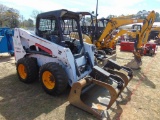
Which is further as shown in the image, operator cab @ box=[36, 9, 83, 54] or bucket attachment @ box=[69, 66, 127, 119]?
operator cab @ box=[36, 9, 83, 54]

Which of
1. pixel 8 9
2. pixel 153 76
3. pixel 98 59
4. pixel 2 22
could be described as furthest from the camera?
pixel 8 9

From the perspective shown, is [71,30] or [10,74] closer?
[71,30]

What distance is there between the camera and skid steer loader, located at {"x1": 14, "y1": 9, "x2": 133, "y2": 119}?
13.5 feet

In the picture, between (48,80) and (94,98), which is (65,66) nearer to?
(48,80)

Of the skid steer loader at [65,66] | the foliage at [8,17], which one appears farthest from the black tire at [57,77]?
the foliage at [8,17]

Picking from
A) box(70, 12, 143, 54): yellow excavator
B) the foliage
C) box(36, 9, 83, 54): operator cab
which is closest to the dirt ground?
box(36, 9, 83, 54): operator cab

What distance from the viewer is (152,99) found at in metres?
4.76

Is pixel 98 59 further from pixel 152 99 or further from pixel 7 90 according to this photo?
pixel 7 90

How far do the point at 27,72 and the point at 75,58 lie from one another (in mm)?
1592

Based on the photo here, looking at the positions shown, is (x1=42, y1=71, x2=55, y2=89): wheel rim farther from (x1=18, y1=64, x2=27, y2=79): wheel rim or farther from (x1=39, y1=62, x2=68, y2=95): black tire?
(x1=18, y1=64, x2=27, y2=79): wheel rim

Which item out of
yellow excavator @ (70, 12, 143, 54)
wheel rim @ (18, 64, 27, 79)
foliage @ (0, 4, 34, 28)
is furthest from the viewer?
foliage @ (0, 4, 34, 28)

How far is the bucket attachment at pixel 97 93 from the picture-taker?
379 cm

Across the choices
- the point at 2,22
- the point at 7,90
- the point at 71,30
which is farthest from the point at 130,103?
the point at 2,22

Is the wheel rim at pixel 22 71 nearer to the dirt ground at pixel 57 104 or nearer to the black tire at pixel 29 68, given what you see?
the black tire at pixel 29 68
